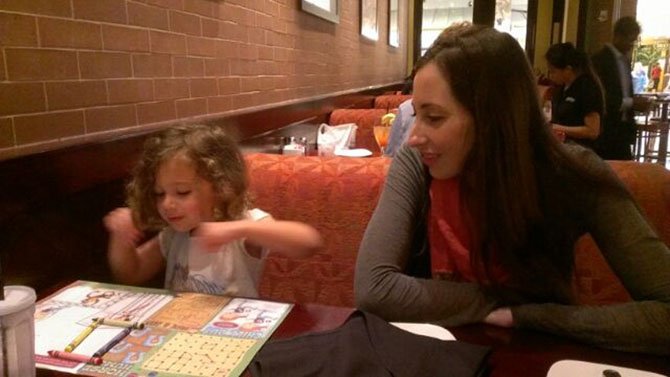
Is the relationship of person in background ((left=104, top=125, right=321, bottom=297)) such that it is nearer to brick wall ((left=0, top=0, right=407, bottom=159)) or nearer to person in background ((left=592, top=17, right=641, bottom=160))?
brick wall ((left=0, top=0, right=407, bottom=159))

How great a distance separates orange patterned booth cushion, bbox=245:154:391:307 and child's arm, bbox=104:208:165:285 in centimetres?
43

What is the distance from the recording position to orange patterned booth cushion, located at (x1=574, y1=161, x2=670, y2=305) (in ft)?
5.15

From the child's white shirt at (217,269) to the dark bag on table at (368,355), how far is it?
0.51 m

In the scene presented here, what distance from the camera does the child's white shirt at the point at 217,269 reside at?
4.29 feet

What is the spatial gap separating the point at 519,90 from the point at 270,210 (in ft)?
3.07

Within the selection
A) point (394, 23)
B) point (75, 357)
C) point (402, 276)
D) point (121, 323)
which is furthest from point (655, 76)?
point (75, 357)

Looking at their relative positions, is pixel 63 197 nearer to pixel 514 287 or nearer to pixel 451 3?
pixel 514 287

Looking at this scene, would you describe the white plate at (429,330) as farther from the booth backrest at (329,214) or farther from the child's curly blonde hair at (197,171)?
the booth backrest at (329,214)

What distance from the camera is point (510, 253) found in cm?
110

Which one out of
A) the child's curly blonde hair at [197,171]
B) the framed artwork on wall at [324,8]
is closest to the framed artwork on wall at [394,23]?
the framed artwork on wall at [324,8]

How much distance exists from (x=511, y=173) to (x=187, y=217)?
74cm

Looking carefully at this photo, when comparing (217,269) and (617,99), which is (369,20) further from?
(217,269)

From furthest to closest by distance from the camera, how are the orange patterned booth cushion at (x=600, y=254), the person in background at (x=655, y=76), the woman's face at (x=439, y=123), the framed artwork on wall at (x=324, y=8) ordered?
the person in background at (x=655, y=76)
the framed artwork on wall at (x=324, y=8)
the orange patterned booth cushion at (x=600, y=254)
the woman's face at (x=439, y=123)

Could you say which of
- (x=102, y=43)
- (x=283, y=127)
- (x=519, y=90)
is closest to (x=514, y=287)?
(x=519, y=90)
